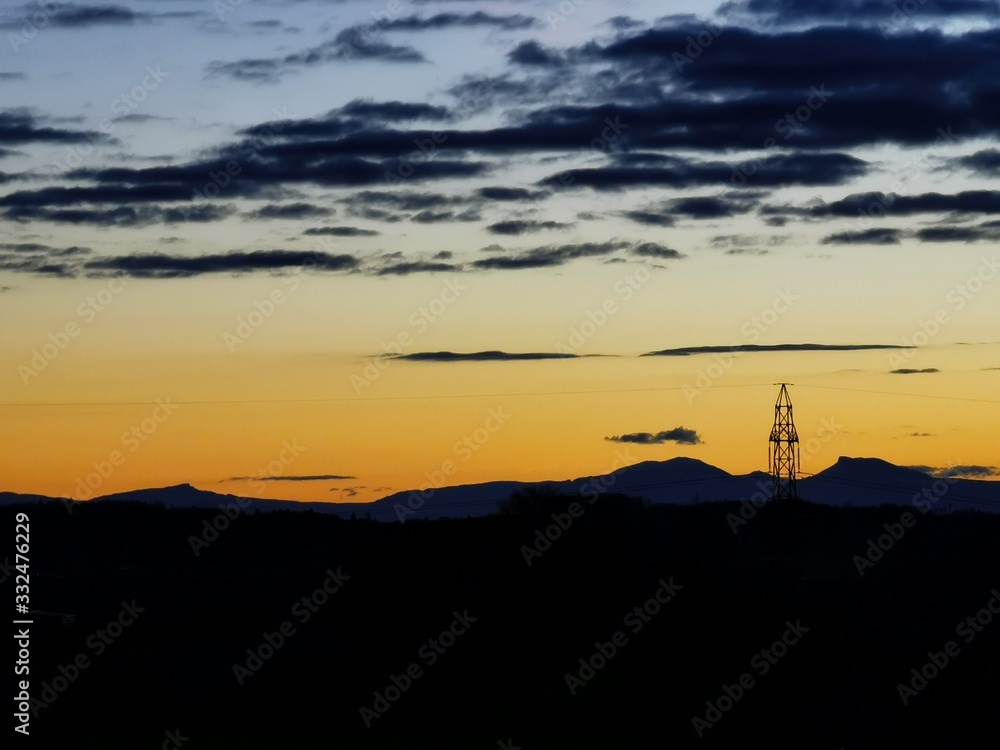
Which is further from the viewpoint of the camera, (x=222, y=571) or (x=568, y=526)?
(x=222, y=571)

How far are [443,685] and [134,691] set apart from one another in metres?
17.1

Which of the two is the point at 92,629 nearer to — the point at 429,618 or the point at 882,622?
the point at 429,618

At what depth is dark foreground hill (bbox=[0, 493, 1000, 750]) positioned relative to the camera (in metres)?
59.1

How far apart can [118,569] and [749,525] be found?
2591 inches

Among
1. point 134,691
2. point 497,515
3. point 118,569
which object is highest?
point 134,691

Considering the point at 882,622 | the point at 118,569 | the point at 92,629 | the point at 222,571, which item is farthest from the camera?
the point at 118,569

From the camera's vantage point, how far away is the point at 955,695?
68.2 metres

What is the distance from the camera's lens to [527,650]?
3036 inches

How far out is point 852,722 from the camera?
6212 cm

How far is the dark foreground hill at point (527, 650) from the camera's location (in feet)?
194

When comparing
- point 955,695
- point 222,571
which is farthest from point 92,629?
point 222,571

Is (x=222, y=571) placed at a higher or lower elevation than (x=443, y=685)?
lower

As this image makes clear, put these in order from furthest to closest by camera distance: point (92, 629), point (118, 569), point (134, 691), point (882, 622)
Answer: point (118, 569), point (882, 622), point (92, 629), point (134, 691)

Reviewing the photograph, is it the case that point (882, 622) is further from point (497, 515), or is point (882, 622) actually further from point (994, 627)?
point (497, 515)
